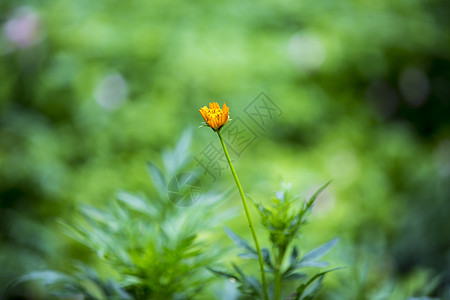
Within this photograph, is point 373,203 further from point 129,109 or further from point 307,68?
point 129,109

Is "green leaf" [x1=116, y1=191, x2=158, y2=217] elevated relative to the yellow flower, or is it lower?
elevated

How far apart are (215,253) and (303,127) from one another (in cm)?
189

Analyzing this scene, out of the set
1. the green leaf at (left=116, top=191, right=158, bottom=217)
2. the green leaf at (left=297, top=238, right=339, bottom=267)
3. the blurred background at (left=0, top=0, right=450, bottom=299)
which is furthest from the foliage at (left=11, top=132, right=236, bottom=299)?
the blurred background at (left=0, top=0, right=450, bottom=299)

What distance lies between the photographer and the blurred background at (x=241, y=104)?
1.65 metres

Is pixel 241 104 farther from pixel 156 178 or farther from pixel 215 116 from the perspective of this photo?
pixel 215 116

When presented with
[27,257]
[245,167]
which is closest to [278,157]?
[245,167]

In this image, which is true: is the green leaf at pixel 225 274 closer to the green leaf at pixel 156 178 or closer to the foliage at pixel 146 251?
the foliage at pixel 146 251

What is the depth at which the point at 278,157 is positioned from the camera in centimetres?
211

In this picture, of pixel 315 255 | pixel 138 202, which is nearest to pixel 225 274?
pixel 315 255

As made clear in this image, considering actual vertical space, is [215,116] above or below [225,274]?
above

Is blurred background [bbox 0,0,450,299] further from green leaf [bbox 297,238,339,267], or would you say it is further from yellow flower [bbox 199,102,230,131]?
yellow flower [bbox 199,102,230,131]

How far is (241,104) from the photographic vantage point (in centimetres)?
221

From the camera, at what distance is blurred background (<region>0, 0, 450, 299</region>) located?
1.65 metres

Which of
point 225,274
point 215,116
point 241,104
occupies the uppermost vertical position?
point 241,104
